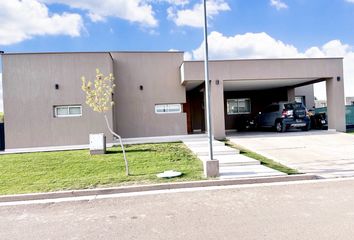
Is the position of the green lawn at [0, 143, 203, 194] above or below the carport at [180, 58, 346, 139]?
below

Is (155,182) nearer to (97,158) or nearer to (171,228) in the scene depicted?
(171,228)

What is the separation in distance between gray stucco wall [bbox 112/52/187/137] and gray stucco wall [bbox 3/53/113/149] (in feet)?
4.93

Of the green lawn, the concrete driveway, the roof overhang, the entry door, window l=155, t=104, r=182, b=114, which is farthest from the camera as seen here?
the entry door

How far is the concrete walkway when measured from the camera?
799 centimetres

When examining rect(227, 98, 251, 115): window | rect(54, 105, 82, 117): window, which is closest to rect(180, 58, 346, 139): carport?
rect(54, 105, 82, 117): window

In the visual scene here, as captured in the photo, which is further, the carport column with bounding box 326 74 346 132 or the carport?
the carport column with bounding box 326 74 346 132

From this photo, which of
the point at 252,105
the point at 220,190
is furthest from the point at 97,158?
the point at 252,105

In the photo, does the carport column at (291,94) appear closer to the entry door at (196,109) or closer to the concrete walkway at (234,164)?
the entry door at (196,109)

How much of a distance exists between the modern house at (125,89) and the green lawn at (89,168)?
2.66 meters

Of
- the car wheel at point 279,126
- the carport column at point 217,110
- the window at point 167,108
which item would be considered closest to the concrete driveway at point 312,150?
the carport column at point 217,110

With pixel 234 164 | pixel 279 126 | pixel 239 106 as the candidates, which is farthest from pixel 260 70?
pixel 234 164

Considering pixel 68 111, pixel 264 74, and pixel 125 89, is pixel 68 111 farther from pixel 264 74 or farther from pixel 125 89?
pixel 264 74

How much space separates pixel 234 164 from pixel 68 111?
29.8 feet

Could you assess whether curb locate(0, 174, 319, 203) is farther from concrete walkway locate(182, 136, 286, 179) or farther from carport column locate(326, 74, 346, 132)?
carport column locate(326, 74, 346, 132)
